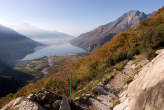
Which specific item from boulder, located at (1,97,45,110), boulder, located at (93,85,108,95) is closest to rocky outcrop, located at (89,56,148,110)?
boulder, located at (93,85,108,95)

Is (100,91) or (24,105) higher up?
(24,105)

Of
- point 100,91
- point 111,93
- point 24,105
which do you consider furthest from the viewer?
point 100,91

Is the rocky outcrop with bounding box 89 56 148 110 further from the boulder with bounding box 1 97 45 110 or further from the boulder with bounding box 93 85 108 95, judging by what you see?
the boulder with bounding box 1 97 45 110

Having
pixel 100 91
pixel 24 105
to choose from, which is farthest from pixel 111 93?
pixel 24 105

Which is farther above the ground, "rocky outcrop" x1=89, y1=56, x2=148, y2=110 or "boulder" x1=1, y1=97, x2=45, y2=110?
"boulder" x1=1, y1=97, x2=45, y2=110

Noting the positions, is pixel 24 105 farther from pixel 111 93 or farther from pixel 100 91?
pixel 111 93

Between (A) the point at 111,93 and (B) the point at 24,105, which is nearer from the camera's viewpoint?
(B) the point at 24,105

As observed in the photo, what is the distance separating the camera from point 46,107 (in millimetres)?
3164

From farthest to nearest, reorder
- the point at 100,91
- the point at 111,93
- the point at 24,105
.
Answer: the point at 100,91, the point at 111,93, the point at 24,105

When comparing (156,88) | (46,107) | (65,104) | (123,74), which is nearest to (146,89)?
(156,88)

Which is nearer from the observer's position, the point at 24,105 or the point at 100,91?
the point at 24,105

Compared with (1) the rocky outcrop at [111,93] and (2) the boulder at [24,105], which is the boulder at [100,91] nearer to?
(1) the rocky outcrop at [111,93]

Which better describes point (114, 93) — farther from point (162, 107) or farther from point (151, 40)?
point (151, 40)

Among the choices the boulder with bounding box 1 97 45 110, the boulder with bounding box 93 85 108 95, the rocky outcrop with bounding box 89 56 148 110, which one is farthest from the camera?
the boulder with bounding box 93 85 108 95
